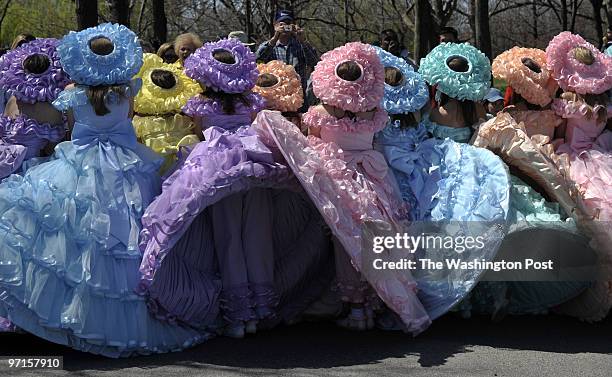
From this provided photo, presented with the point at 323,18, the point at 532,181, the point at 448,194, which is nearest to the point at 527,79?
the point at 532,181

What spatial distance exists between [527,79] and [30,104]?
11.9 feet

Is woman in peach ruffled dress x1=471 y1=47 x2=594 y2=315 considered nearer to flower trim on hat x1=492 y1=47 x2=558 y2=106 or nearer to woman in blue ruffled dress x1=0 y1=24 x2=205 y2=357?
flower trim on hat x1=492 y1=47 x2=558 y2=106

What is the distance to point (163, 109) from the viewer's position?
6430 mm

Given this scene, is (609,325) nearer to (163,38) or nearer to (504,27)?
(163,38)

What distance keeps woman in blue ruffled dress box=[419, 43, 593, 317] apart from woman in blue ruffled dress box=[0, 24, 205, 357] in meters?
2.14

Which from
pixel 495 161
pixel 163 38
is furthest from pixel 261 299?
pixel 163 38

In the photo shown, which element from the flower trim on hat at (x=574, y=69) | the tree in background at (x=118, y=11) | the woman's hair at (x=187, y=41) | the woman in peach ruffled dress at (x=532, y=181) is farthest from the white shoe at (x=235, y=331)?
the tree in background at (x=118, y=11)

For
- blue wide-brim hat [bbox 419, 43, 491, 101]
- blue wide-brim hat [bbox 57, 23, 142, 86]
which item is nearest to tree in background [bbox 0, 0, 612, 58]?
blue wide-brim hat [bbox 419, 43, 491, 101]

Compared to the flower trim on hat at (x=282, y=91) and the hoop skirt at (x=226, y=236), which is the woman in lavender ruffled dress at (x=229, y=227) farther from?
the flower trim on hat at (x=282, y=91)

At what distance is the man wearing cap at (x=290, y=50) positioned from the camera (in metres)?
8.99

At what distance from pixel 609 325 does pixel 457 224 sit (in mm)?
1358

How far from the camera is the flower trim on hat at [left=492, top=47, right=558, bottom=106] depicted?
6410 mm

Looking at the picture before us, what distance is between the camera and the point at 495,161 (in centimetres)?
584

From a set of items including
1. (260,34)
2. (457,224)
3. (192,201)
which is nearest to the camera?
(192,201)
